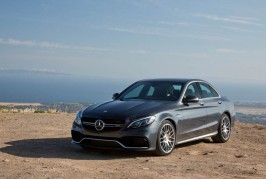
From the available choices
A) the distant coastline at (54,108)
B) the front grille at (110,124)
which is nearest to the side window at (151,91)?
the front grille at (110,124)

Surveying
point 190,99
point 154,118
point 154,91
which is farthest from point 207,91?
point 154,118

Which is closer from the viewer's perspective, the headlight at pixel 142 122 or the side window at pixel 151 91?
the headlight at pixel 142 122

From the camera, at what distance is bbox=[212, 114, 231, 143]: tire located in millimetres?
11047

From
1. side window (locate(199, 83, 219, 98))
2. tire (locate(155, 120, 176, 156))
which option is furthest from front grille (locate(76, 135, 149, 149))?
side window (locate(199, 83, 219, 98))

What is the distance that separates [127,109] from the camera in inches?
350

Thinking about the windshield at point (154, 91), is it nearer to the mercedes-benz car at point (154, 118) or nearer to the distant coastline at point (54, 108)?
the mercedes-benz car at point (154, 118)

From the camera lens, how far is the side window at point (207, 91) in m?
10.8

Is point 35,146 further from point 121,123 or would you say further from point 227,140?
point 227,140

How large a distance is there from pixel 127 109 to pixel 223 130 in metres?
3.36

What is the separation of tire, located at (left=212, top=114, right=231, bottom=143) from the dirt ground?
7.6 inches

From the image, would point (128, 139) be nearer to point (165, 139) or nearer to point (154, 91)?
point (165, 139)

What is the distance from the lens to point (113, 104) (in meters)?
9.39

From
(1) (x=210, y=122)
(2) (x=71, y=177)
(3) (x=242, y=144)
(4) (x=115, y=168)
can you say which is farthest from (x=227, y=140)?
(2) (x=71, y=177)

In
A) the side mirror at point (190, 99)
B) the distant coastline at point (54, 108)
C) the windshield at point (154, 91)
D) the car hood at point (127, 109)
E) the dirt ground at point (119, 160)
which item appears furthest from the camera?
the distant coastline at point (54, 108)
